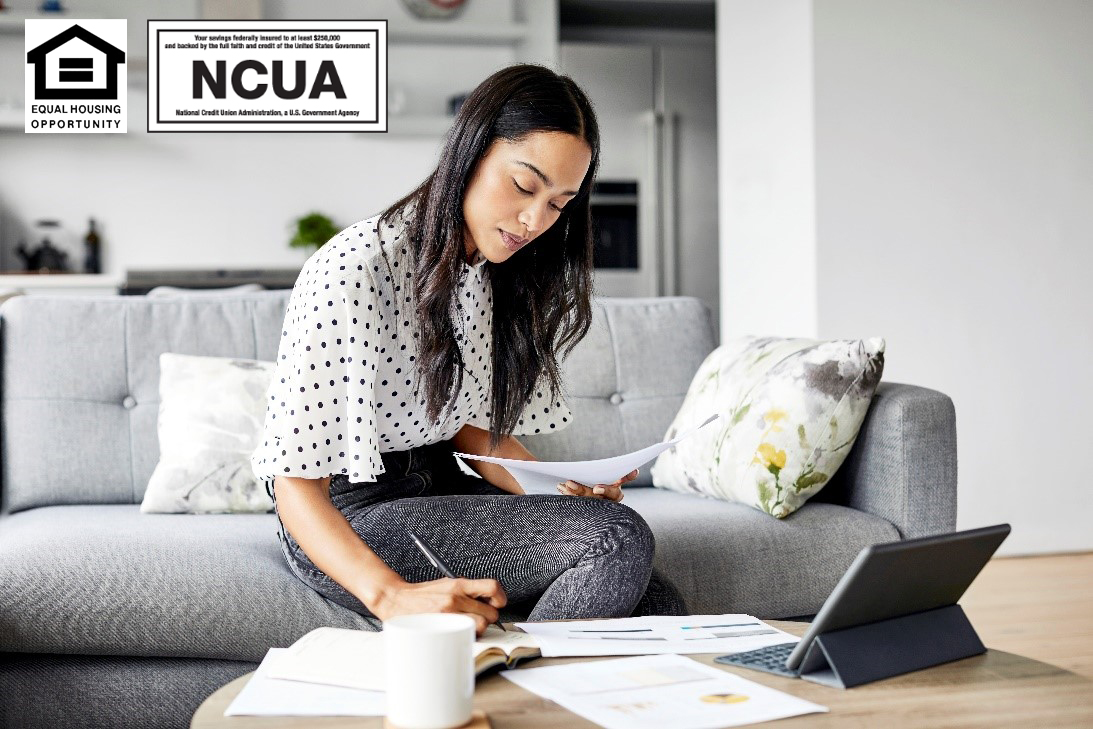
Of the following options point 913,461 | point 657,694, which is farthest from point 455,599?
point 913,461

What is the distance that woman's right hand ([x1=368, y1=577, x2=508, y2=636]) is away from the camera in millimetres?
1071

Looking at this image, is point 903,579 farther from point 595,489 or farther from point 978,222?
point 978,222

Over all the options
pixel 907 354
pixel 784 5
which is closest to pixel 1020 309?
pixel 907 354

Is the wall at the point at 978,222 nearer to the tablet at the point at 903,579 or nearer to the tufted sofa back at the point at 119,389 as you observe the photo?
the tufted sofa back at the point at 119,389

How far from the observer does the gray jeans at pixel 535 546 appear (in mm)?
1371

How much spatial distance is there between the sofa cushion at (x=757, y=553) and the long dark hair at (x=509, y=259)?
43 cm

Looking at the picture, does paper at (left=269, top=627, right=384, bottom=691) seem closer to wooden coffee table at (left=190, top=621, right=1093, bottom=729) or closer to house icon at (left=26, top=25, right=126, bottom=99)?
wooden coffee table at (left=190, top=621, right=1093, bottom=729)

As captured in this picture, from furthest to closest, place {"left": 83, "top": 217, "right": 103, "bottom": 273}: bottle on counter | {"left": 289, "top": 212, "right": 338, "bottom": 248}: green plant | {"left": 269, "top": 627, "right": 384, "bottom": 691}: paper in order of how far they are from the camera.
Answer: {"left": 289, "top": 212, "right": 338, "bottom": 248}: green plant
{"left": 83, "top": 217, "right": 103, "bottom": 273}: bottle on counter
{"left": 269, "top": 627, "right": 384, "bottom": 691}: paper

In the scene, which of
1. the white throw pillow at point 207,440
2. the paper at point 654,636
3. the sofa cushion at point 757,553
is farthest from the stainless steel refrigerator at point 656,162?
the paper at point 654,636

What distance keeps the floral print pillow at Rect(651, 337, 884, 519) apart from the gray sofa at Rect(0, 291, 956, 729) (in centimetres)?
5

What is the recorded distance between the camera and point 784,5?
380cm

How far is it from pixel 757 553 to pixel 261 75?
4.63 ft

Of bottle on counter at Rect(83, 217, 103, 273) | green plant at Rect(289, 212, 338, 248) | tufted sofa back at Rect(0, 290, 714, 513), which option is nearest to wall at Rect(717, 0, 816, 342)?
tufted sofa back at Rect(0, 290, 714, 513)

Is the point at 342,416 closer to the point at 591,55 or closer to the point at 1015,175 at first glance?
the point at 1015,175
